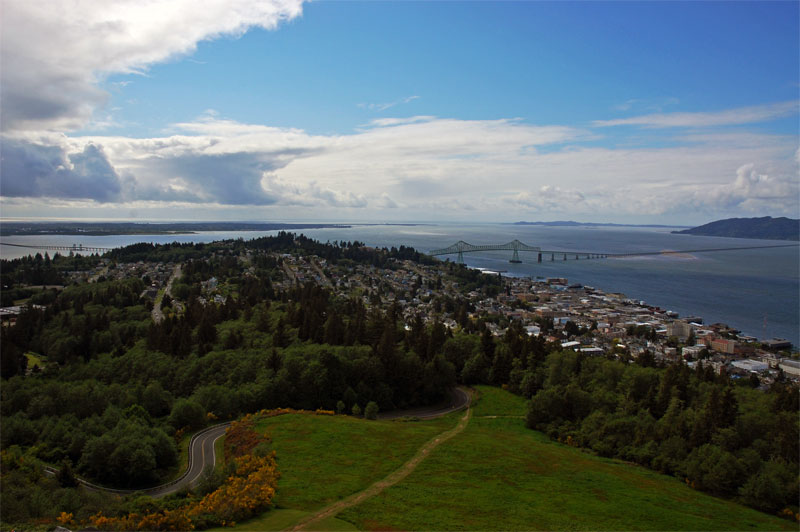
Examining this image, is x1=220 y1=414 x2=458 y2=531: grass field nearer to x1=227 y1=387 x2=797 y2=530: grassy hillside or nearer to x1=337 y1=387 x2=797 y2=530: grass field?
x1=227 y1=387 x2=797 y2=530: grassy hillside

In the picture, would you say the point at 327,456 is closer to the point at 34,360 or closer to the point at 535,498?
the point at 535,498

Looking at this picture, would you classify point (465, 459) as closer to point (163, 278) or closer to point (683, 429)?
point (683, 429)

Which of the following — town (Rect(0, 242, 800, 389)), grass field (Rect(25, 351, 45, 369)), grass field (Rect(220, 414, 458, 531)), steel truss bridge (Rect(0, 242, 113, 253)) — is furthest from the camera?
steel truss bridge (Rect(0, 242, 113, 253))

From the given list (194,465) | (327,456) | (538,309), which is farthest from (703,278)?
(194,465)

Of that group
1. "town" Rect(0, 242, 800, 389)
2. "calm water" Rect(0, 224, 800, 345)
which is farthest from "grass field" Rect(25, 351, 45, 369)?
"calm water" Rect(0, 224, 800, 345)

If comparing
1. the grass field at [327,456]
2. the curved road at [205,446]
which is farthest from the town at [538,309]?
the grass field at [327,456]

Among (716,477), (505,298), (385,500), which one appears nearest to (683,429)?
(716,477)
